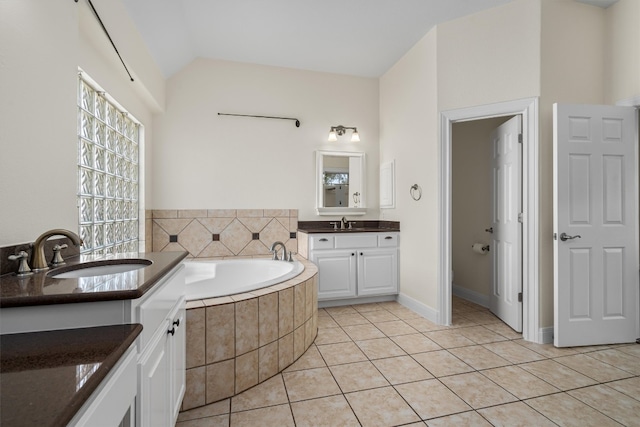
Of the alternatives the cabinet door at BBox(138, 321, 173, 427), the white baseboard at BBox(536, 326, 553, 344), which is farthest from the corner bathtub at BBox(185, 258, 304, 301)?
the white baseboard at BBox(536, 326, 553, 344)

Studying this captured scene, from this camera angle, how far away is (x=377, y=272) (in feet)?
11.4

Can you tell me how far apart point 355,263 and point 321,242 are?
0.46 m

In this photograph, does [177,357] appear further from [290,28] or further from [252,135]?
[290,28]

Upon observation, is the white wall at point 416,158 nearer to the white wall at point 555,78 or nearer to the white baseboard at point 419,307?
the white baseboard at point 419,307

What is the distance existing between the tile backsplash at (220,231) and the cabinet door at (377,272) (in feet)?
2.82

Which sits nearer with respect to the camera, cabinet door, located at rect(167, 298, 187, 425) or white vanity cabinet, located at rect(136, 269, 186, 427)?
white vanity cabinet, located at rect(136, 269, 186, 427)

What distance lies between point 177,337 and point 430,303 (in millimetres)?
2352

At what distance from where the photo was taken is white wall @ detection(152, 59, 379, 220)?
339 cm

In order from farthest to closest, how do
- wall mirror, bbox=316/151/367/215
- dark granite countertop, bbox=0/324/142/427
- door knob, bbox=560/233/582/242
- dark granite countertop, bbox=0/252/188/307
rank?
wall mirror, bbox=316/151/367/215 → door knob, bbox=560/233/582/242 → dark granite countertop, bbox=0/252/188/307 → dark granite countertop, bbox=0/324/142/427

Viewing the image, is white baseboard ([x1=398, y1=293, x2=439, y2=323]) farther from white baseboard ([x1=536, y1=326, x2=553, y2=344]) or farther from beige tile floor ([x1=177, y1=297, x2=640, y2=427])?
white baseboard ([x1=536, y1=326, x2=553, y2=344])

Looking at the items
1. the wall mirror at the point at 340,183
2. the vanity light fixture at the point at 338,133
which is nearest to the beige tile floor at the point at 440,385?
the wall mirror at the point at 340,183

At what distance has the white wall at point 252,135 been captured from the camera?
339 cm

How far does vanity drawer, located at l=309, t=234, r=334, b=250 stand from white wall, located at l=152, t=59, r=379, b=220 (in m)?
0.52

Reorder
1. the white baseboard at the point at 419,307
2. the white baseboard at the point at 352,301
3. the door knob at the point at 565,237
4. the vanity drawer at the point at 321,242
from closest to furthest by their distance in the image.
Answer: the door knob at the point at 565,237 → the white baseboard at the point at 419,307 → the vanity drawer at the point at 321,242 → the white baseboard at the point at 352,301
